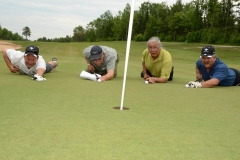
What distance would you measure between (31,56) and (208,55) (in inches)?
142

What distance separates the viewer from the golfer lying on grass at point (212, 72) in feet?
21.6

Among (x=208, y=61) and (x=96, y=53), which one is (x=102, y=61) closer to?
(x=96, y=53)

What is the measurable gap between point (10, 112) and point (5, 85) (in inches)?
89.2

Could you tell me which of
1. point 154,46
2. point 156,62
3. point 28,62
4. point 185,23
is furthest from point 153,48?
point 185,23

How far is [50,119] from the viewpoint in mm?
3305

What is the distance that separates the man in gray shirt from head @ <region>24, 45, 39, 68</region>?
1153mm

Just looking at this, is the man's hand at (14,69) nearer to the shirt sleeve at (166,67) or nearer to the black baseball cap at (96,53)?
the black baseball cap at (96,53)

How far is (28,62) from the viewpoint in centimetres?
717

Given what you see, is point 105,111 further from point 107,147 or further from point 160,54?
point 160,54

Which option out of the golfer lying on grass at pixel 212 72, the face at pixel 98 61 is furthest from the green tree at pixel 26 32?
the golfer lying on grass at pixel 212 72

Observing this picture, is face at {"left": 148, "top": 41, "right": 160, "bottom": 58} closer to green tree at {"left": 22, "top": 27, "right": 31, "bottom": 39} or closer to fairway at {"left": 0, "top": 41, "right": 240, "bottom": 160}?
fairway at {"left": 0, "top": 41, "right": 240, "bottom": 160}

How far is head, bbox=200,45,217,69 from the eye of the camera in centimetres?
654

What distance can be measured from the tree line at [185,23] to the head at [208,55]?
47.8 metres

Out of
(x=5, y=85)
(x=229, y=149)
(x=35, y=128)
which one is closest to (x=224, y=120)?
(x=229, y=149)
